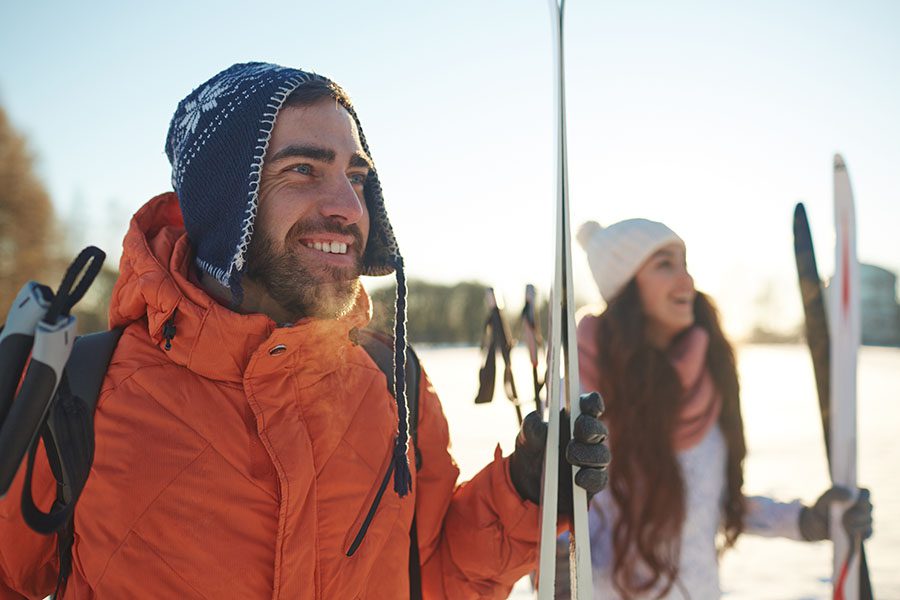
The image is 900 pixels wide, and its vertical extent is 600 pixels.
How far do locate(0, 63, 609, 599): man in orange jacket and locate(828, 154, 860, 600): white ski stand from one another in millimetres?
1116

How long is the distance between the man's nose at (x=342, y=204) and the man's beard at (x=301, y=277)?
0.09 feet

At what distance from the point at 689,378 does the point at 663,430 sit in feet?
0.84

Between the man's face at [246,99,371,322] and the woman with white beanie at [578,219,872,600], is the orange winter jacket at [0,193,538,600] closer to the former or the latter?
the man's face at [246,99,371,322]

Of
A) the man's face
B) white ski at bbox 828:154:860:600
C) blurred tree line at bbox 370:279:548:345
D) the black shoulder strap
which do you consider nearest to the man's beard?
the man's face

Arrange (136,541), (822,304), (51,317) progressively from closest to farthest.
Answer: (51,317) → (136,541) → (822,304)

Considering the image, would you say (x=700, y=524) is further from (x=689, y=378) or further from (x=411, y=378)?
(x=411, y=378)

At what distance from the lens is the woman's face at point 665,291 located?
234cm

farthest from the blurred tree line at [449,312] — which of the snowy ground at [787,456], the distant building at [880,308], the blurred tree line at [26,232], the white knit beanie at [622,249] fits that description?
the white knit beanie at [622,249]

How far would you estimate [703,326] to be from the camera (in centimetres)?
246

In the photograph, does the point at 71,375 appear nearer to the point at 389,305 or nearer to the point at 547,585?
the point at 389,305

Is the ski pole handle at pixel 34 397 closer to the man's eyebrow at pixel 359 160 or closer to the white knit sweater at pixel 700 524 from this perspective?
the man's eyebrow at pixel 359 160

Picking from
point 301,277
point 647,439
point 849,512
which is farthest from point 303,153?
point 849,512

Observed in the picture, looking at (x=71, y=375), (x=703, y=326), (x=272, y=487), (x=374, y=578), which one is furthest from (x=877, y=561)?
(x=71, y=375)

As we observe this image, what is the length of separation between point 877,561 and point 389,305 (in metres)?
4.00
